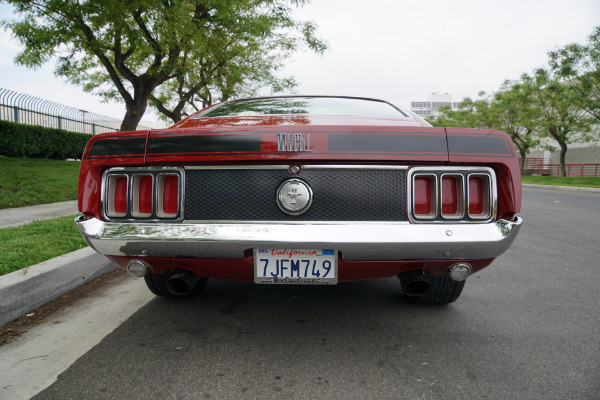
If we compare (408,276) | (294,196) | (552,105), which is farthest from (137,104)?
(552,105)

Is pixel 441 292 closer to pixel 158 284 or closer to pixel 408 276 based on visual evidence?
pixel 408 276

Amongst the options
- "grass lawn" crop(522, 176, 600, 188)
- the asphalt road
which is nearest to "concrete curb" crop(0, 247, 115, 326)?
the asphalt road

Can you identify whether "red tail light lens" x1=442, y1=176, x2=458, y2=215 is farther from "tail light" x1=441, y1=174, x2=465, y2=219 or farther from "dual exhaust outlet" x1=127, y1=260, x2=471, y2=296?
"dual exhaust outlet" x1=127, y1=260, x2=471, y2=296

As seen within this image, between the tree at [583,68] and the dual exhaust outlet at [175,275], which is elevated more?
the tree at [583,68]

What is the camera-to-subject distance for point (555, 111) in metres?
28.3

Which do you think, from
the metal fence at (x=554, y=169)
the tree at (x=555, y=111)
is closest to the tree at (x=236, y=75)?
the tree at (x=555, y=111)

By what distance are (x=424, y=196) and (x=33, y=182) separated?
29.6ft

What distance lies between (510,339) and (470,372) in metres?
0.54

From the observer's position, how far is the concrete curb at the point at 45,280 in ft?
7.91

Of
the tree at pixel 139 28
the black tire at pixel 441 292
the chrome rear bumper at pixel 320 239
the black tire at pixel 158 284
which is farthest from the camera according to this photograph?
the tree at pixel 139 28

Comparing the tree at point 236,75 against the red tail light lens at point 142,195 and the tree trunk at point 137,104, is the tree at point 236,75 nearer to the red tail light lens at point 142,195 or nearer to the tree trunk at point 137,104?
the tree trunk at point 137,104

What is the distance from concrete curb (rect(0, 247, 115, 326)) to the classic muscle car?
94 centimetres

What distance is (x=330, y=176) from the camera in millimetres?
1886

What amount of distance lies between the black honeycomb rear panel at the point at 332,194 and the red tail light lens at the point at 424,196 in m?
0.07
